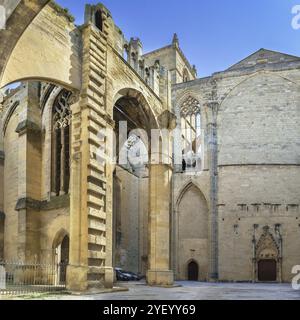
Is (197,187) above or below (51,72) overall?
below

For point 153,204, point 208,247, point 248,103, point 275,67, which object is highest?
point 275,67

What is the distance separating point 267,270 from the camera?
28609mm

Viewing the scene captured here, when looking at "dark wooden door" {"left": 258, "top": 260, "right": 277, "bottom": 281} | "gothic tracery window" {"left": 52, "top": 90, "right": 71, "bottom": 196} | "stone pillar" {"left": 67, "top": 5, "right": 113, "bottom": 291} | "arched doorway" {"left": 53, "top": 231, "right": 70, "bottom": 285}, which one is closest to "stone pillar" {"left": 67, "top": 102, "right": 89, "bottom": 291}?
"stone pillar" {"left": 67, "top": 5, "right": 113, "bottom": 291}

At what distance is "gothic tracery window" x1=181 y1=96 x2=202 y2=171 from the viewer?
31.9 meters

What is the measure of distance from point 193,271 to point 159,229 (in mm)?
12959

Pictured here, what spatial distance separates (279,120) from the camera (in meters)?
30.2

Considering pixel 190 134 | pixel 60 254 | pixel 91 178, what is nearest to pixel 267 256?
pixel 190 134

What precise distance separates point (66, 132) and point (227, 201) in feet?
45.6

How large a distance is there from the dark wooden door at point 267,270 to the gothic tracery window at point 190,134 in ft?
23.7

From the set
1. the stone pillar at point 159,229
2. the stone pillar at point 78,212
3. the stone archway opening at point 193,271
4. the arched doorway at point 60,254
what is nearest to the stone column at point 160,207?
the stone pillar at point 159,229

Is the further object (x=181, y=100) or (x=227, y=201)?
(x=181, y=100)

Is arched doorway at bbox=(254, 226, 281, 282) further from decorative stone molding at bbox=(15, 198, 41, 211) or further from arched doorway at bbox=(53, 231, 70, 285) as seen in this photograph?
decorative stone molding at bbox=(15, 198, 41, 211)
